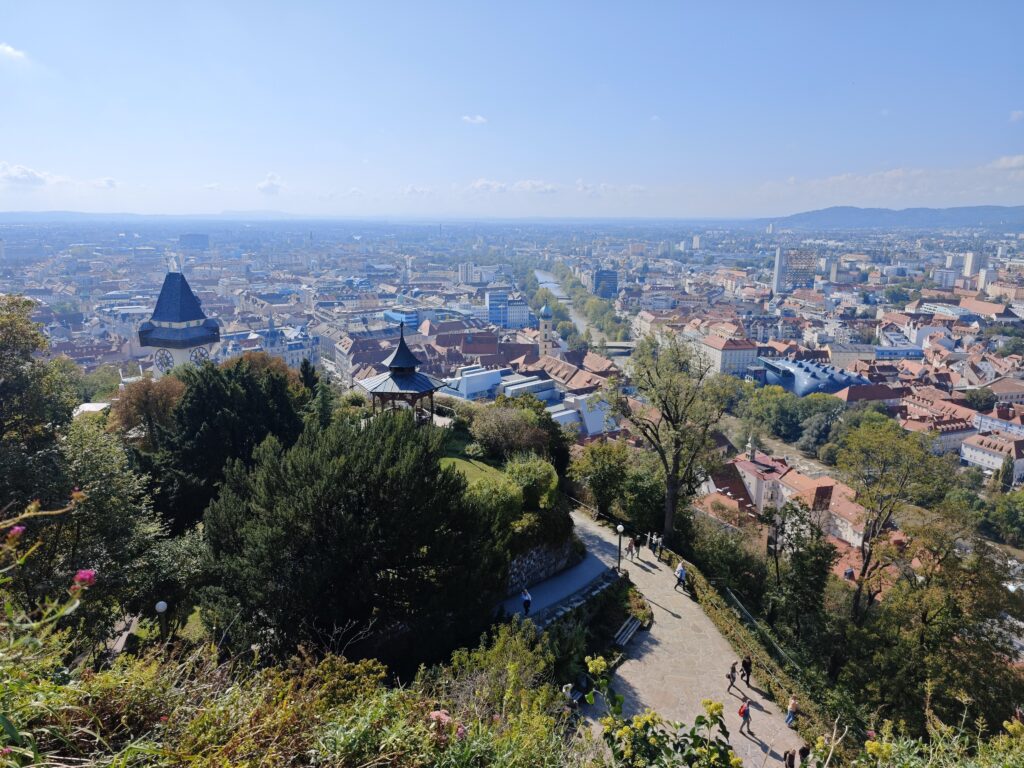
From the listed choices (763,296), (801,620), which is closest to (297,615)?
(801,620)

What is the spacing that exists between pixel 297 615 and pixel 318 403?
903 centimetres

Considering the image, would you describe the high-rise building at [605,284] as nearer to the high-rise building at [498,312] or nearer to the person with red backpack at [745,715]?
the high-rise building at [498,312]

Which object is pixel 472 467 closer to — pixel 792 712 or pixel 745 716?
pixel 745 716

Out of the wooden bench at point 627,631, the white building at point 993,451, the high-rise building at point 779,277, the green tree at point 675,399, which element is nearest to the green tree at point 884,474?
the green tree at point 675,399

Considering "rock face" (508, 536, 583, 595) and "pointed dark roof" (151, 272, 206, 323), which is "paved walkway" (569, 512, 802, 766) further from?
"pointed dark roof" (151, 272, 206, 323)

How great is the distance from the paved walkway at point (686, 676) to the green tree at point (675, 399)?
3015 mm

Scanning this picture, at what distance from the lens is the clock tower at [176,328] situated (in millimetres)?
29438

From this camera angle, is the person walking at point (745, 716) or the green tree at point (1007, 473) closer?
the person walking at point (745, 716)

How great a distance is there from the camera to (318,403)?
16453 millimetres

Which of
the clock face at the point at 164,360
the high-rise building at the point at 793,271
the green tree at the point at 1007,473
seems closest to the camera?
the clock face at the point at 164,360

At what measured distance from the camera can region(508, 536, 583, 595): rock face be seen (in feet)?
38.3

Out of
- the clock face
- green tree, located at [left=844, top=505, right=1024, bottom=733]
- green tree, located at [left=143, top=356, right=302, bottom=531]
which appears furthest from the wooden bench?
the clock face

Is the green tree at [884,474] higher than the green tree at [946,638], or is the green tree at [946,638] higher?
the green tree at [884,474]

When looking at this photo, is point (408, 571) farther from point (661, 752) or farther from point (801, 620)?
point (801, 620)
